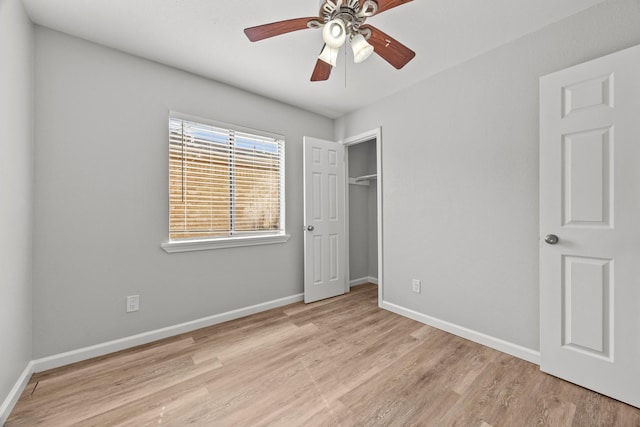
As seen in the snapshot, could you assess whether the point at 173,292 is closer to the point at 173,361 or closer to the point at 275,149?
the point at 173,361

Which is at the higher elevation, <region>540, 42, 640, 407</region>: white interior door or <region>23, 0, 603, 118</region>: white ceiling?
<region>23, 0, 603, 118</region>: white ceiling

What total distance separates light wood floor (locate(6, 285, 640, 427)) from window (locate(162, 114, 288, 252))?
981 millimetres

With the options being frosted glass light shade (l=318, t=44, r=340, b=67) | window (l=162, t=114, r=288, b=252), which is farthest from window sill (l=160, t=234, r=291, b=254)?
frosted glass light shade (l=318, t=44, r=340, b=67)

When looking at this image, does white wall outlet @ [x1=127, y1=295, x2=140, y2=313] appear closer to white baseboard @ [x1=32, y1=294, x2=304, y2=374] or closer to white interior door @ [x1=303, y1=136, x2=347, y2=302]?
white baseboard @ [x1=32, y1=294, x2=304, y2=374]

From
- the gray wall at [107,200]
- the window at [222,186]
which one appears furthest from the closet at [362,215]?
the gray wall at [107,200]

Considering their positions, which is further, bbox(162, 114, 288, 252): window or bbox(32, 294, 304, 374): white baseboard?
bbox(162, 114, 288, 252): window

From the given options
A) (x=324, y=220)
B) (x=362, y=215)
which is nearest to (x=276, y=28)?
(x=324, y=220)

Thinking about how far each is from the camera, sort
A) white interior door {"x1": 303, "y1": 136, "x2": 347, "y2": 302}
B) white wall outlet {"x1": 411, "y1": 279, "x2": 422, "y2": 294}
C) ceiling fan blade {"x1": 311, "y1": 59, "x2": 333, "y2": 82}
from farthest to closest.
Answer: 1. white interior door {"x1": 303, "y1": 136, "x2": 347, "y2": 302}
2. white wall outlet {"x1": 411, "y1": 279, "x2": 422, "y2": 294}
3. ceiling fan blade {"x1": 311, "y1": 59, "x2": 333, "y2": 82}

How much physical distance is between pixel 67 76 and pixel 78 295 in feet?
5.40

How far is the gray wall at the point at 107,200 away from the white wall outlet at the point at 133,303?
0.04m

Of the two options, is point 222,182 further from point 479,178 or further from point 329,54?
point 479,178

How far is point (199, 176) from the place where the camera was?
8.64 ft

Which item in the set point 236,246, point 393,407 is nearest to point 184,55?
point 236,246

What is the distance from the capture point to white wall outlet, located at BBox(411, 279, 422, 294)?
9.03 feet
